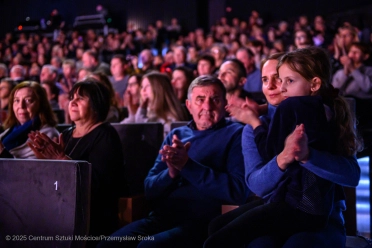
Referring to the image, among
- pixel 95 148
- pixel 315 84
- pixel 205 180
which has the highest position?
pixel 315 84

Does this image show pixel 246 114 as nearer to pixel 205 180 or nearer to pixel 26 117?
pixel 205 180

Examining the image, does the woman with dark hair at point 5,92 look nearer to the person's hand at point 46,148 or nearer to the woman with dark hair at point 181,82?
the woman with dark hair at point 181,82

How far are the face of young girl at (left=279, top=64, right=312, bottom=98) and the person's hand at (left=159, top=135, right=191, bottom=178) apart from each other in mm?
577

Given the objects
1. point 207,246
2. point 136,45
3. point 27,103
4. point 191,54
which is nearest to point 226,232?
point 207,246

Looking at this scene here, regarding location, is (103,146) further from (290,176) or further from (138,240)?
(290,176)

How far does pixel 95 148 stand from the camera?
2697 millimetres

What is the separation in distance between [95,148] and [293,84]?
1.16 m

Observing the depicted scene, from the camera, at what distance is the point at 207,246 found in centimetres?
191

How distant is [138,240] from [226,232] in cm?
66

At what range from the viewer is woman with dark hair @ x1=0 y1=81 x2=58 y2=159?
10.7 ft

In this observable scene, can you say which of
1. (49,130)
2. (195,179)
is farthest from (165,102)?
(195,179)

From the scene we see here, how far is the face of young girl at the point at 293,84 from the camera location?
193 cm

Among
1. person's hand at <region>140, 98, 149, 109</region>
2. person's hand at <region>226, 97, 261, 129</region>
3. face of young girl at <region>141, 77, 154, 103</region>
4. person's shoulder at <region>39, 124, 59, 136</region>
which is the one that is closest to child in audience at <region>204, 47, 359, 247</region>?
person's hand at <region>226, 97, 261, 129</region>

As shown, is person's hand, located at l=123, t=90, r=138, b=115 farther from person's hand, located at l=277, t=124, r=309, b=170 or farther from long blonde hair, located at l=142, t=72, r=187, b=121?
person's hand, located at l=277, t=124, r=309, b=170
